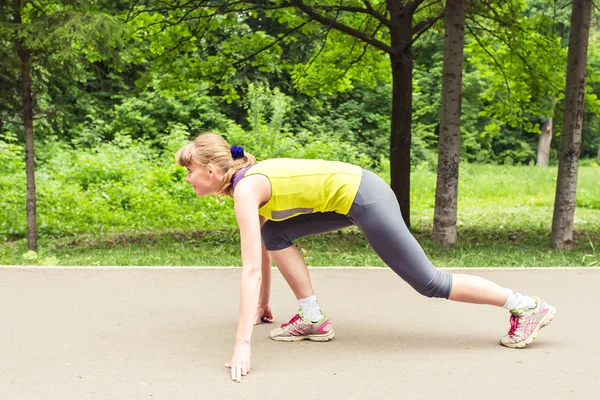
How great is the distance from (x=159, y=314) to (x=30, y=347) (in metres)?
1.00

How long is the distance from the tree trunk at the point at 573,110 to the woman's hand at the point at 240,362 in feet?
21.0

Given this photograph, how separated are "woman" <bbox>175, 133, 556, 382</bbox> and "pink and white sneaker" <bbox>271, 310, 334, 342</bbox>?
0.50 metres

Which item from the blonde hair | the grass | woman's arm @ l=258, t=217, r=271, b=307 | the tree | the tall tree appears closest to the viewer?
the blonde hair

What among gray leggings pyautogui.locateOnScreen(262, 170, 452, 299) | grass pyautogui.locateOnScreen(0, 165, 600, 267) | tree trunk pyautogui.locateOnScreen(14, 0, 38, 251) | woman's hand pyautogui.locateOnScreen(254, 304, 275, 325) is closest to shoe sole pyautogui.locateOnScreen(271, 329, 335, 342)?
woman's hand pyautogui.locateOnScreen(254, 304, 275, 325)

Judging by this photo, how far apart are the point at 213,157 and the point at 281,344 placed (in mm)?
1245

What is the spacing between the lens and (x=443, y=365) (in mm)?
3672

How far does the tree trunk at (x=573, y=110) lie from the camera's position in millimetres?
8578

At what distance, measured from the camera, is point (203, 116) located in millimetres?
22516

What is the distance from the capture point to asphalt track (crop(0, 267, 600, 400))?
11.0 feet

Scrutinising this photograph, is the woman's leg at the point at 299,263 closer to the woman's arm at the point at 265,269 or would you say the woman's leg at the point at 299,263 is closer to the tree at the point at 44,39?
the woman's arm at the point at 265,269

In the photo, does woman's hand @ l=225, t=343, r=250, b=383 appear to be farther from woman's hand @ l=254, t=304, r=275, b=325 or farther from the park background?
the park background

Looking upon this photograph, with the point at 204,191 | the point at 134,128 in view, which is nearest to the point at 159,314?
the point at 204,191

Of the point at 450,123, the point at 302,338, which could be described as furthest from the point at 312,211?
the point at 450,123

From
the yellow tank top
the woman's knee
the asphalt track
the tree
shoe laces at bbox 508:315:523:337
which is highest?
the tree
